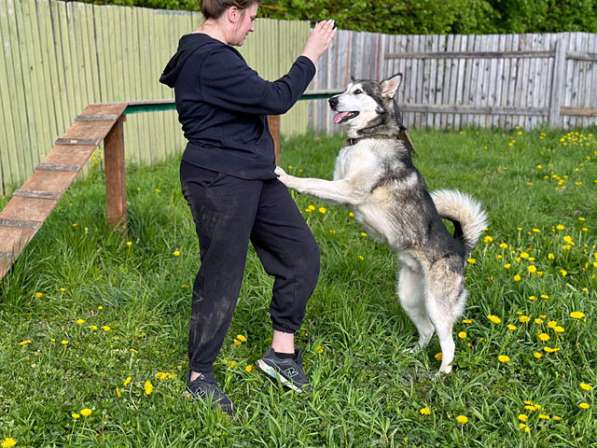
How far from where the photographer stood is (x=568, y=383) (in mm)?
2887

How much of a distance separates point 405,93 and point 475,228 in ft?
29.2

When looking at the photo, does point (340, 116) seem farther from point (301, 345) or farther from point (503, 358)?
point (503, 358)

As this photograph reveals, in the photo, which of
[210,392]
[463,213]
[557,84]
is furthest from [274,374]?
[557,84]

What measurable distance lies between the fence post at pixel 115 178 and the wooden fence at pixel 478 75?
6.14m

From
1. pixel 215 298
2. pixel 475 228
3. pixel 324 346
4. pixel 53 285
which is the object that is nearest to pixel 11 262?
pixel 53 285

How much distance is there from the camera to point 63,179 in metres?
3.78

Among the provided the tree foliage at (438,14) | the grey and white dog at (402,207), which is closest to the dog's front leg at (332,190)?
the grey and white dog at (402,207)

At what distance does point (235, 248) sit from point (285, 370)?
27.5 inches

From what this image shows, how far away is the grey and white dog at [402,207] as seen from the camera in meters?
3.12

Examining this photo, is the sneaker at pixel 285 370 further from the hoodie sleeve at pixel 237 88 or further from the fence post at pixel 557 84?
the fence post at pixel 557 84

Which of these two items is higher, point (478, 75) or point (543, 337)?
point (478, 75)

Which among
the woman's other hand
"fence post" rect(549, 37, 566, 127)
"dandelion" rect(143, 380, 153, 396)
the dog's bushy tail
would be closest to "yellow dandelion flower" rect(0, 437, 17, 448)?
"dandelion" rect(143, 380, 153, 396)

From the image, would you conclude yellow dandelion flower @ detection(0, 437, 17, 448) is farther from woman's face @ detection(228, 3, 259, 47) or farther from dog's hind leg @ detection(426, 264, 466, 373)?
dog's hind leg @ detection(426, 264, 466, 373)

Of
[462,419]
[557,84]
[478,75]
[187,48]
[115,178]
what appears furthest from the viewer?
[478,75]
